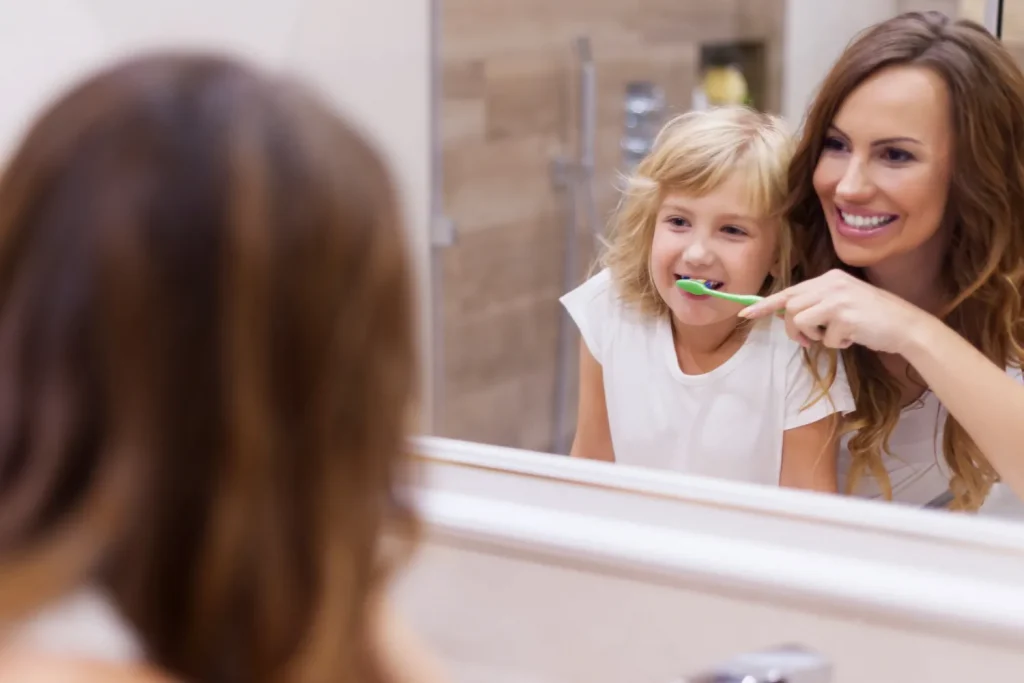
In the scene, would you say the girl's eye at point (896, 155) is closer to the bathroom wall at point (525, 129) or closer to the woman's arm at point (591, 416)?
the woman's arm at point (591, 416)

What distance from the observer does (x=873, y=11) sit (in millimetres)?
1037

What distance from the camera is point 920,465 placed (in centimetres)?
82

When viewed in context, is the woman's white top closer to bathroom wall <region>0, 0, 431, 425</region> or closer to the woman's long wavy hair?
bathroom wall <region>0, 0, 431, 425</region>

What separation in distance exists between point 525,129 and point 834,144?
828 mm

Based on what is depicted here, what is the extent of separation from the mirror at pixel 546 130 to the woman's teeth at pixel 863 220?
0.26m

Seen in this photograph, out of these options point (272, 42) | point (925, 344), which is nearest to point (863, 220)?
point (925, 344)

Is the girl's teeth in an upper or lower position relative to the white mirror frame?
upper

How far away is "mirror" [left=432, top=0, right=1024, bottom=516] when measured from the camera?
1268mm

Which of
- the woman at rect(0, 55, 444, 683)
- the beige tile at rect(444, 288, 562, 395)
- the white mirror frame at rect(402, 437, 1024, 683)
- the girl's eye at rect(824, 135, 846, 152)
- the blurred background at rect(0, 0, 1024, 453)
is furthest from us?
the beige tile at rect(444, 288, 562, 395)

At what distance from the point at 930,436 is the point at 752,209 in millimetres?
210

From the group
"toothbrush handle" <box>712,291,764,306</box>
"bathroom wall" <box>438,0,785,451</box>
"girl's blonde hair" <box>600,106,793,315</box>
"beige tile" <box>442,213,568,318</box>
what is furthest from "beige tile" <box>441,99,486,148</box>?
"toothbrush handle" <box>712,291,764,306</box>

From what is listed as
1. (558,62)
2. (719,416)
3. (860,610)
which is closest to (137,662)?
(860,610)

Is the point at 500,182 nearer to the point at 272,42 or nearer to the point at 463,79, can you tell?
the point at 463,79

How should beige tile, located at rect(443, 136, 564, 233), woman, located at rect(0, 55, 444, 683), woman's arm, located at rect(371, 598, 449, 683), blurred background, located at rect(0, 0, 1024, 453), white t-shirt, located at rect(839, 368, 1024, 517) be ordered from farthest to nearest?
1. beige tile, located at rect(443, 136, 564, 233)
2. blurred background, located at rect(0, 0, 1024, 453)
3. white t-shirt, located at rect(839, 368, 1024, 517)
4. woman's arm, located at rect(371, 598, 449, 683)
5. woman, located at rect(0, 55, 444, 683)
